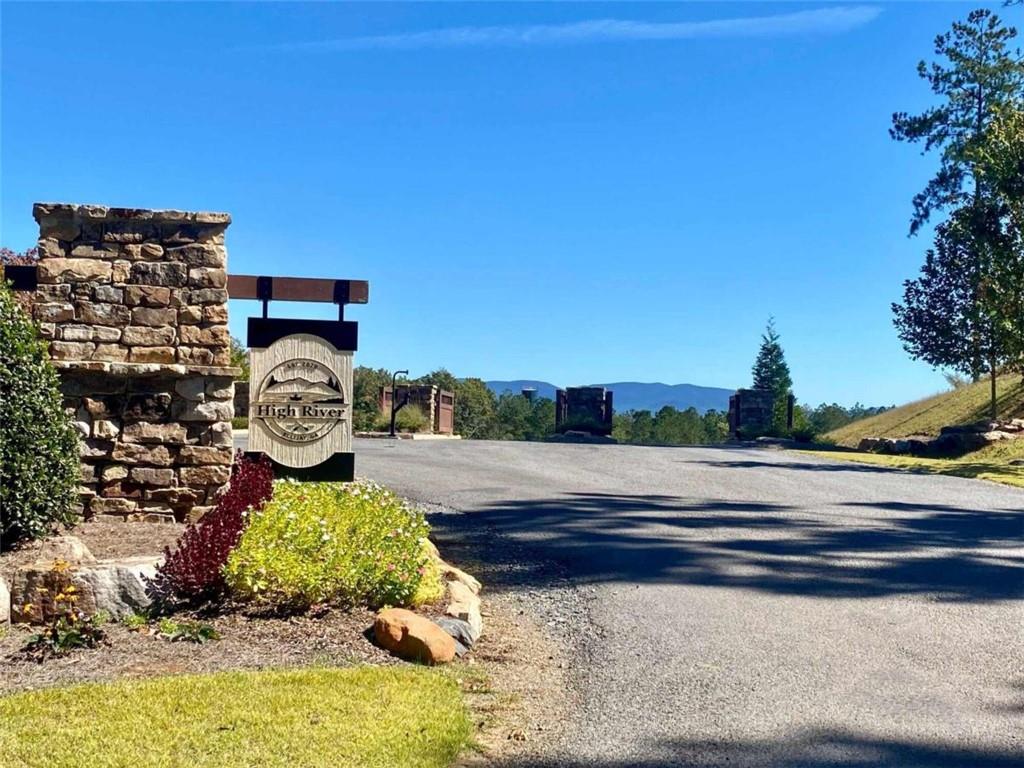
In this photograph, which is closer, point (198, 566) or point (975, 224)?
point (198, 566)

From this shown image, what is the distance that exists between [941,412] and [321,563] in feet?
90.1

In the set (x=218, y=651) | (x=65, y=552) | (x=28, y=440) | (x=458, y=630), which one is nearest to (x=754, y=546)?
(x=458, y=630)

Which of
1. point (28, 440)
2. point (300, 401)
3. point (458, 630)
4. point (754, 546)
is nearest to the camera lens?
point (458, 630)

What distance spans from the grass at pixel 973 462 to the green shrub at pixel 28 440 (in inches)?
524

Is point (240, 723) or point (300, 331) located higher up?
point (300, 331)

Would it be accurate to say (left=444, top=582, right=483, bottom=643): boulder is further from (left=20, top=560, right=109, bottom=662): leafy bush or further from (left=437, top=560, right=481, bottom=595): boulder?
(left=20, top=560, right=109, bottom=662): leafy bush

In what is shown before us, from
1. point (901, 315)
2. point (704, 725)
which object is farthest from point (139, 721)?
→ point (901, 315)

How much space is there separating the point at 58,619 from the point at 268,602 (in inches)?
47.1

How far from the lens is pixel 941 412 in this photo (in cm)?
2972

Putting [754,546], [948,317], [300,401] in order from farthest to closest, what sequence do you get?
[948,317] → [300,401] → [754,546]

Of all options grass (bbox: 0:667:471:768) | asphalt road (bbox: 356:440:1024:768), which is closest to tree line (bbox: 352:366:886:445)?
asphalt road (bbox: 356:440:1024:768)

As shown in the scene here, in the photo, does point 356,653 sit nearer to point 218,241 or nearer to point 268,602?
point 268,602

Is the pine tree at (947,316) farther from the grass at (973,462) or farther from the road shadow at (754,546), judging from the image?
the road shadow at (754,546)

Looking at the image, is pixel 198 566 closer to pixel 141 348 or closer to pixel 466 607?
pixel 466 607
